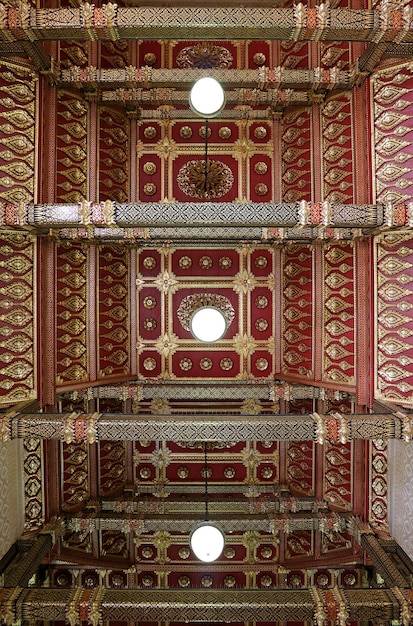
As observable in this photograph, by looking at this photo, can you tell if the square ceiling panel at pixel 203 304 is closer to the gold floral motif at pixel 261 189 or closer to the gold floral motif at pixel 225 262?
the gold floral motif at pixel 225 262

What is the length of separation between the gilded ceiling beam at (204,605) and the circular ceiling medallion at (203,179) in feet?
17.6

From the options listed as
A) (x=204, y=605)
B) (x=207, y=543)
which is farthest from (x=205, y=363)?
(x=204, y=605)

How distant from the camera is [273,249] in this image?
6.77m

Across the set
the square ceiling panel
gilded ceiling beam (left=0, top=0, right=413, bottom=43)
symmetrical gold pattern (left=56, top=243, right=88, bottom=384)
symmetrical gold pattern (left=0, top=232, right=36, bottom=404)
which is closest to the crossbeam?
gilded ceiling beam (left=0, top=0, right=413, bottom=43)

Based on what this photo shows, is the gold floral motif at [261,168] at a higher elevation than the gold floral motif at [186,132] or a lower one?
lower

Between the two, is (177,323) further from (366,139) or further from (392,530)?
(392,530)

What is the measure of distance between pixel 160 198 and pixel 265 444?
4.32 m

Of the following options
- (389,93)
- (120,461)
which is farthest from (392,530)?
(389,93)

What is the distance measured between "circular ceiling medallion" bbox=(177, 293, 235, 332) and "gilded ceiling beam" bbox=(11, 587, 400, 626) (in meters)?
3.66

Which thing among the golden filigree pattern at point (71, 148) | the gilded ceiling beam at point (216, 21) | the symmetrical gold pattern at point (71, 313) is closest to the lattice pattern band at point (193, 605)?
the symmetrical gold pattern at point (71, 313)

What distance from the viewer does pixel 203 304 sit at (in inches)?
267

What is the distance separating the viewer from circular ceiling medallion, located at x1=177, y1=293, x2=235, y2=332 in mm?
6777

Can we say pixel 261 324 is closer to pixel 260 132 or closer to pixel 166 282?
pixel 166 282

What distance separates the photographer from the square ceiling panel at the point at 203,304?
267 inches
